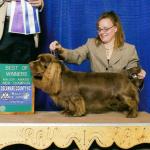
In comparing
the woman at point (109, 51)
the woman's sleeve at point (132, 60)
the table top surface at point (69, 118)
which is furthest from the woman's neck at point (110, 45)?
the table top surface at point (69, 118)

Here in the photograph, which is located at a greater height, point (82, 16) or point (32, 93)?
point (82, 16)

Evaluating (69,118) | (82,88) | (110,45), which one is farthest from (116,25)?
(69,118)

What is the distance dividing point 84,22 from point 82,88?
645 millimetres

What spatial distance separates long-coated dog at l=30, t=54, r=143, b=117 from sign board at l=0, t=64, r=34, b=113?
0.09 m

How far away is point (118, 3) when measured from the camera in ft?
8.30

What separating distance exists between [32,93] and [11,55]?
288 millimetres

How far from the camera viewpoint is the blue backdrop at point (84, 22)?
2488mm

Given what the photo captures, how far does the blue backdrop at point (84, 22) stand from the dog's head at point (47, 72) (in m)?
0.57

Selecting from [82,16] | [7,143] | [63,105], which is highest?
[82,16]

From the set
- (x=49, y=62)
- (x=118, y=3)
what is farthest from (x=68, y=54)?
(x=118, y=3)

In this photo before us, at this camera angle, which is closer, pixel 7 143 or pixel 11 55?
pixel 7 143

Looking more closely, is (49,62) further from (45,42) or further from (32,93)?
(45,42)

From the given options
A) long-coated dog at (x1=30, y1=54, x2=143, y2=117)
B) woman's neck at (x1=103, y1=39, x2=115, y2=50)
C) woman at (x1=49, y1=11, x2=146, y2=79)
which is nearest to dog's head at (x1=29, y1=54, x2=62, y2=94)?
long-coated dog at (x1=30, y1=54, x2=143, y2=117)

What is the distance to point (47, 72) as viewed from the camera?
6.35ft
